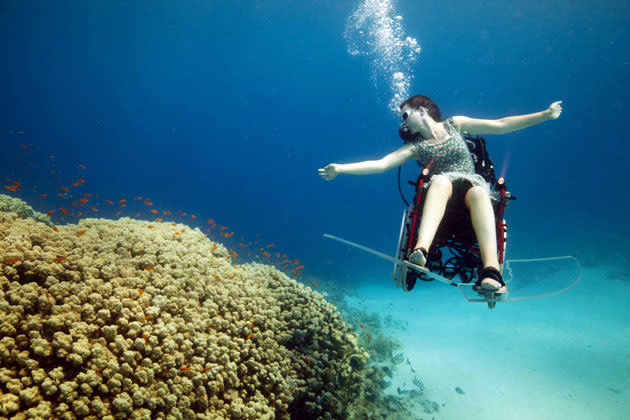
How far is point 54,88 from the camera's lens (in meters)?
73.3

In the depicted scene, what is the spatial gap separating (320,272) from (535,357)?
16339 mm

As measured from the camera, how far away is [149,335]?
2.53m

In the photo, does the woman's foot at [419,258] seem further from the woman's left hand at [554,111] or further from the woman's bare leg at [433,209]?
the woman's left hand at [554,111]

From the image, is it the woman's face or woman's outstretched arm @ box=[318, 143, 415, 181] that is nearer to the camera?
woman's outstretched arm @ box=[318, 143, 415, 181]

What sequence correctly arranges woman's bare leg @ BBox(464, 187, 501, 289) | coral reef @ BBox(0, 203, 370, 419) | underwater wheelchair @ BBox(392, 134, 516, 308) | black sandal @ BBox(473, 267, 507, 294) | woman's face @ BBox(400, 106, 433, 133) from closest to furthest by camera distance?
coral reef @ BBox(0, 203, 370, 419) → black sandal @ BBox(473, 267, 507, 294) → woman's bare leg @ BBox(464, 187, 501, 289) → underwater wheelchair @ BBox(392, 134, 516, 308) → woman's face @ BBox(400, 106, 433, 133)

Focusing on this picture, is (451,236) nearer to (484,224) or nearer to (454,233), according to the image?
→ (454,233)

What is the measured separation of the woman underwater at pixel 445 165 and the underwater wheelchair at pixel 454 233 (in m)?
0.20

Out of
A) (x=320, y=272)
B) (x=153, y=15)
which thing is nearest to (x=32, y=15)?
(x=153, y=15)

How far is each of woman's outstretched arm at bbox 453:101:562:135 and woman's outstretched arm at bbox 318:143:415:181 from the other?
92 cm

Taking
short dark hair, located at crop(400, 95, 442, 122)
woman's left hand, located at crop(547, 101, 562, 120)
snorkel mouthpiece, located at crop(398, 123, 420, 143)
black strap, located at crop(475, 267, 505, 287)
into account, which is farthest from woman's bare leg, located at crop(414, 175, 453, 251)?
woman's left hand, located at crop(547, 101, 562, 120)

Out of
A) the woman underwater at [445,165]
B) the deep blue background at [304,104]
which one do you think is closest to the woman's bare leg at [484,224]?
the woman underwater at [445,165]

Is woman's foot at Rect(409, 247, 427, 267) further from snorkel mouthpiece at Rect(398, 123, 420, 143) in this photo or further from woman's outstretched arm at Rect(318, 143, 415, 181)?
snorkel mouthpiece at Rect(398, 123, 420, 143)

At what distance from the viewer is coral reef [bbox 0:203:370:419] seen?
82.2 inches

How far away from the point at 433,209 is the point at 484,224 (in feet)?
1.81
